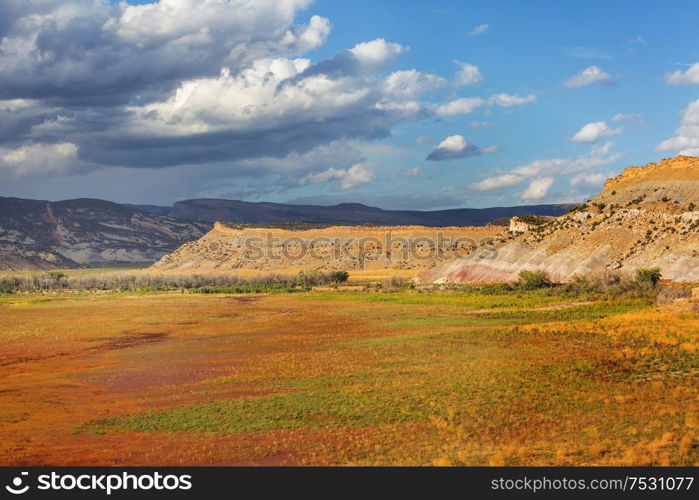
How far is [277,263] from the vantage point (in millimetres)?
150500

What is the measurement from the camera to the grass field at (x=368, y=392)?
1758cm

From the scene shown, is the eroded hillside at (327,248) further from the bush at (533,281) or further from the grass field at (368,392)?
the grass field at (368,392)

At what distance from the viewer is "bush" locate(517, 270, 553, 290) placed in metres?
73.1

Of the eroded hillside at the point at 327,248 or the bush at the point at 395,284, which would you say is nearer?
the bush at the point at 395,284

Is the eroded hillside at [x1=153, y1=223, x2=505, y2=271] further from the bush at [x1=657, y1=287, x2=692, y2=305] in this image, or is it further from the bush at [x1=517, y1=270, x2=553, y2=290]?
the bush at [x1=657, y1=287, x2=692, y2=305]

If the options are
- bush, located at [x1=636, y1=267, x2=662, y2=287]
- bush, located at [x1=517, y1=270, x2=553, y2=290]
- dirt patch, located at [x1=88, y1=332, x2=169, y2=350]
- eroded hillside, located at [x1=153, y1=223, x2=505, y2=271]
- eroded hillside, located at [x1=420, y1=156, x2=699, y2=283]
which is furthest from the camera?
eroded hillside, located at [x1=153, y1=223, x2=505, y2=271]

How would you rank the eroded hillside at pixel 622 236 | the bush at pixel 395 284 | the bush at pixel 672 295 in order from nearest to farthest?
the bush at pixel 672 295
the eroded hillside at pixel 622 236
the bush at pixel 395 284

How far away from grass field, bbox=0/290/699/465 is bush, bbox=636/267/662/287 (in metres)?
13.2

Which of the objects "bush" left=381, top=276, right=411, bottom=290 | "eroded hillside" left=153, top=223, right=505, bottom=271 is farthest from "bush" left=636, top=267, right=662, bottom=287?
"eroded hillside" left=153, top=223, right=505, bottom=271

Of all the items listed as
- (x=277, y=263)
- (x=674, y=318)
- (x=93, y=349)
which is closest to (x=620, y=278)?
(x=674, y=318)

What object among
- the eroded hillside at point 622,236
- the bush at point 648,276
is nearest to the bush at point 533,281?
the eroded hillside at point 622,236

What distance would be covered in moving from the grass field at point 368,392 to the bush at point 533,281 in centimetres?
2132
